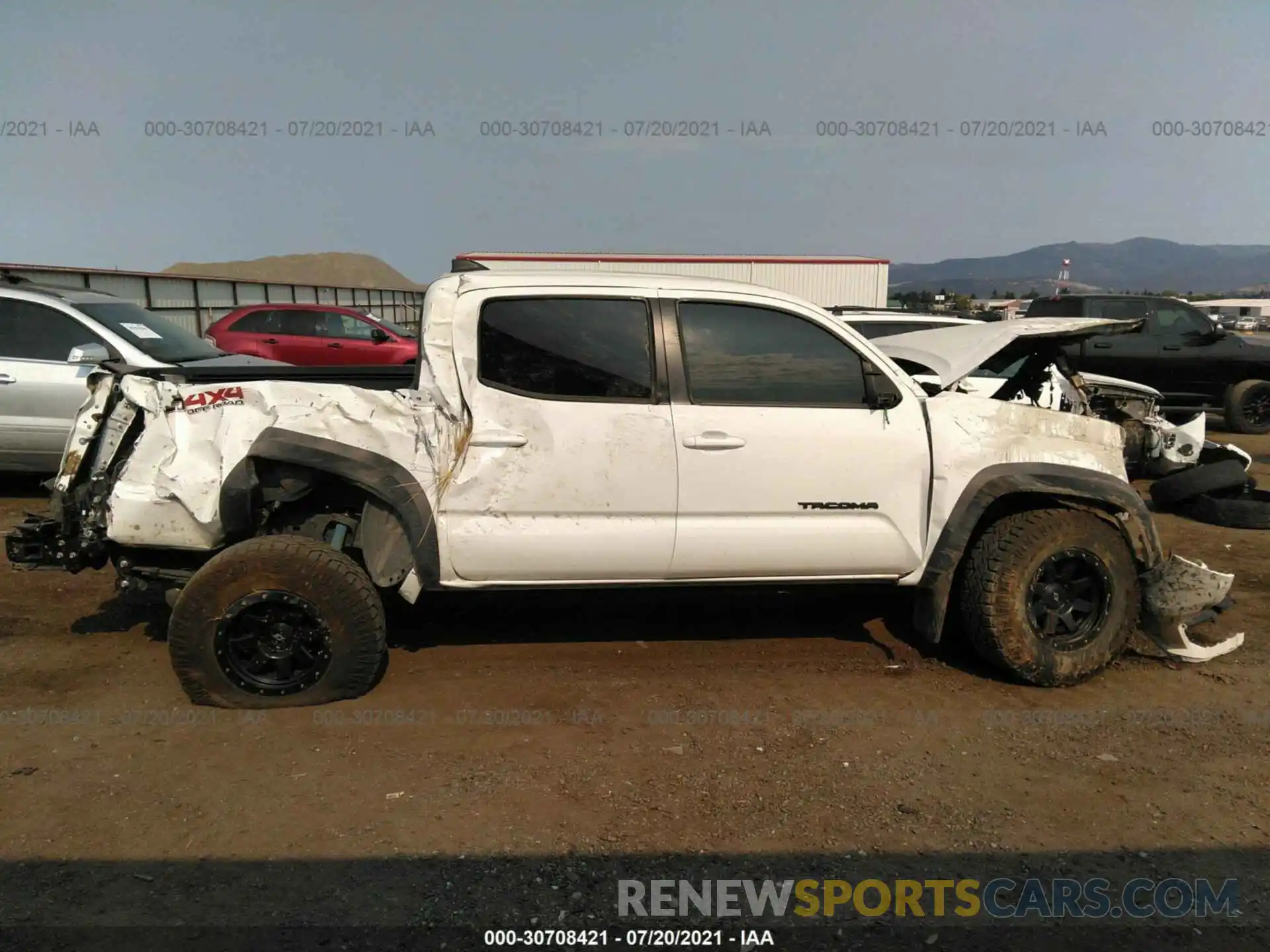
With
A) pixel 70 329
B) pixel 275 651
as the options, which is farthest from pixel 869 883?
pixel 70 329

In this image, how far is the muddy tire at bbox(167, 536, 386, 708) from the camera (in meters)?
3.72

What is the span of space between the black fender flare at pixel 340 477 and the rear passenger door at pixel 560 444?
0.11m

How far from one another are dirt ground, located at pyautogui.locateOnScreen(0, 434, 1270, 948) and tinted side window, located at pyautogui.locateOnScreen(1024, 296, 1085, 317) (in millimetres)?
8991

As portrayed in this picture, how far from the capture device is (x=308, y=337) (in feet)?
50.8

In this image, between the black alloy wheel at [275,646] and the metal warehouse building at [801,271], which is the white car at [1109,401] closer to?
the black alloy wheel at [275,646]

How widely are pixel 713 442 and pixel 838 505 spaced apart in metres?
0.68

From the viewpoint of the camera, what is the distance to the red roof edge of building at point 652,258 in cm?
2117

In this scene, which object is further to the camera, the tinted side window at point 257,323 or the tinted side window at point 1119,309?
the tinted side window at point 257,323

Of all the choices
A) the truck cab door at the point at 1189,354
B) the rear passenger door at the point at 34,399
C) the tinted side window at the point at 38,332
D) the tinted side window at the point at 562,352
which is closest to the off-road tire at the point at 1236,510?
Answer: the truck cab door at the point at 1189,354

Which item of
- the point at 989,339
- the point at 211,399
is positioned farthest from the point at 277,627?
the point at 989,339

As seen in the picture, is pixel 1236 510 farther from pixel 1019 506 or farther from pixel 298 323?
pixel 298 323

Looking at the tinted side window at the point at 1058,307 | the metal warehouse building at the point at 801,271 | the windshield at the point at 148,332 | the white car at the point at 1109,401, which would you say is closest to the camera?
the white car at the point at 1109,401

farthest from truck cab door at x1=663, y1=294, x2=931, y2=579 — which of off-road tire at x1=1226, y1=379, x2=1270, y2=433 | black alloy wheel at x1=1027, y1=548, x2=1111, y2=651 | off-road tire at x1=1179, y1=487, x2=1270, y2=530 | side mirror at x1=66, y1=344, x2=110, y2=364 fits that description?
off-road tire at x1=1226, y1=379, x2=1270, y2=433

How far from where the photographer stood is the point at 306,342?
15375mm
